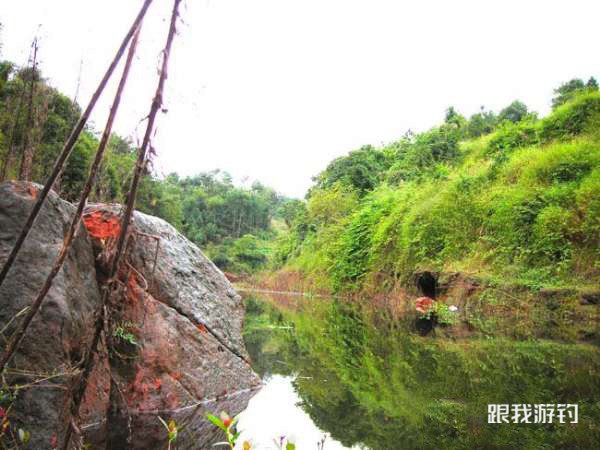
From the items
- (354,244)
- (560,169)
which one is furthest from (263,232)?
(560,169)

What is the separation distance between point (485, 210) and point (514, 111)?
52.5 ft

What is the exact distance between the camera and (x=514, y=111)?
99.0ft

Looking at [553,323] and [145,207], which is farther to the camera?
[145,207]

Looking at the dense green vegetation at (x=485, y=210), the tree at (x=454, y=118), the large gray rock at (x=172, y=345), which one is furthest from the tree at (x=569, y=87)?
the large gray rock at (x=172, y=345)

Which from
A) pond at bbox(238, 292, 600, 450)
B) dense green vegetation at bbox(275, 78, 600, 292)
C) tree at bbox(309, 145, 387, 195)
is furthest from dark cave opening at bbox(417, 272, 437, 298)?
tree at bbox(309, 145, 387, 195)

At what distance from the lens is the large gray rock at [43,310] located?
9.45 ft

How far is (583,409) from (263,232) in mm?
64496

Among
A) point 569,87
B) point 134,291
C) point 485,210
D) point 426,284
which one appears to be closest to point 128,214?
point 134,291

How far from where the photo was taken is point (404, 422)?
12.7 ft

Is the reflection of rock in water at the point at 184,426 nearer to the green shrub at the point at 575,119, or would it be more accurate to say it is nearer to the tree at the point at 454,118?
the green shrub at the point at 575,119

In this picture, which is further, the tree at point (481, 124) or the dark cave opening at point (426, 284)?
the tree at point (481, 124)

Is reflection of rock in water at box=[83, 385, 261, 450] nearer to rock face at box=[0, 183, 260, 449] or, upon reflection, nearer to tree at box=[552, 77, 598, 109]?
rock face at box=[0, 183, 260, 449]

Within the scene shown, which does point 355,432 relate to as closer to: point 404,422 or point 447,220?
point 404,422

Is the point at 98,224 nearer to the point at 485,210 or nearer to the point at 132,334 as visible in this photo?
the point at 132,334
